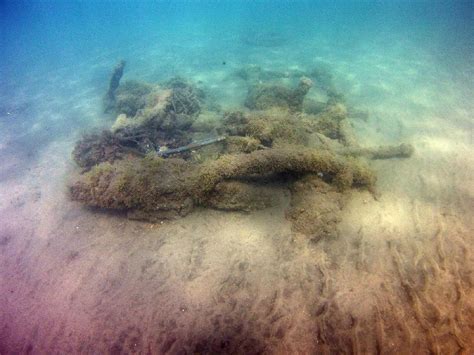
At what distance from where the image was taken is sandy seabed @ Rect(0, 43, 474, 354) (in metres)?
3.96

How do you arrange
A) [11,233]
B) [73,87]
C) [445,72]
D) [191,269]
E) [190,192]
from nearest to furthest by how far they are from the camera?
1. [191,269]
2. [190,192]
3. [11,233]
4. [445,72]
5. [73,87]

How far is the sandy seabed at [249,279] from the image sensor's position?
3965 mm

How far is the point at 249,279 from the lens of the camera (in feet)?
15.5

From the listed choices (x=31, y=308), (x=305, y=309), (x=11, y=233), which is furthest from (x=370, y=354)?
(x=11, y=233)

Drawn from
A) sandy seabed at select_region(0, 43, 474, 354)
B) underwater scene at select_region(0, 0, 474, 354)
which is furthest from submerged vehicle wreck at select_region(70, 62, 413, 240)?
sandy seabed at select_region(0, 43, 474, 354)

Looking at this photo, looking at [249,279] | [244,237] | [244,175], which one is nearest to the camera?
[249,279]

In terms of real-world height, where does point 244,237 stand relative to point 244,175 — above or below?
below

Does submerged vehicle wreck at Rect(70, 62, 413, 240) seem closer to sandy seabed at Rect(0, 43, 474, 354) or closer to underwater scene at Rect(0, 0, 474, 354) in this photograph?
underwater scene at Rect(0, 0, 474, 354)

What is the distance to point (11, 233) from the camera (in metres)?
6.58

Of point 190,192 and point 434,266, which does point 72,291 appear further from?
point 434,266

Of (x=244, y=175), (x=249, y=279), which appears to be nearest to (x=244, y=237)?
(x=249, y=279)

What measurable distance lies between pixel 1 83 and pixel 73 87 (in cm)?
818

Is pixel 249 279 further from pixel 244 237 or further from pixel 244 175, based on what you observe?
pixel 244 175

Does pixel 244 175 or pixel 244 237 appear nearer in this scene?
pixel 244 237
